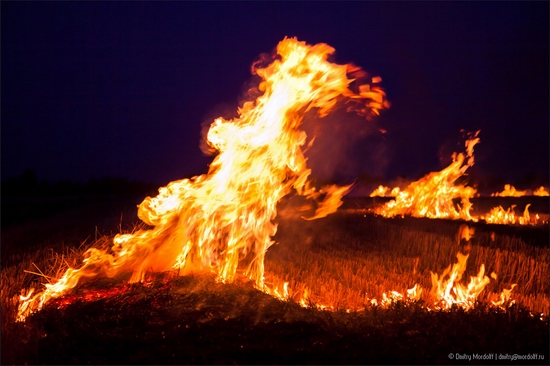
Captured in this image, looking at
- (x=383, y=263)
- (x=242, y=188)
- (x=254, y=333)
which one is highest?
(x=242, y=188)

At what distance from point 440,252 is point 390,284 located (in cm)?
338

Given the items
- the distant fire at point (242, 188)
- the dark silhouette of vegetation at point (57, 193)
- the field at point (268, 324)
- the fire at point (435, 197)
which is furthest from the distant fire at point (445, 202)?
the dark silhouette of vegetation at point (57, 193)

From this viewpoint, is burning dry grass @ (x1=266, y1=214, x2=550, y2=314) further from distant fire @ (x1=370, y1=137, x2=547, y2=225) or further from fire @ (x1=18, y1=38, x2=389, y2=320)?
distant fire @ (x1=370, y1=137, x2=547, y2=225)

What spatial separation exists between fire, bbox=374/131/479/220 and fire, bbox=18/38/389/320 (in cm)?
1158

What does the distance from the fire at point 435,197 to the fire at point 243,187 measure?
11581 millimetres

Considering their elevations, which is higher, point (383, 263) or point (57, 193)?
point (57, 193)

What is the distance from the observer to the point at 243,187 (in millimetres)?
6898

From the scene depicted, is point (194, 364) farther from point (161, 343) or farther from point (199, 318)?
point (199, 318)

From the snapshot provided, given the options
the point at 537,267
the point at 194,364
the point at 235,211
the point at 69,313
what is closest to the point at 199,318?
the point at 194,364

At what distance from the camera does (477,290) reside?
6.16m

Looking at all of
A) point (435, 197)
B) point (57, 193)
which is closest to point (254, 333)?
point (435, 197)

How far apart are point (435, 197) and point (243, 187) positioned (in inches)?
527

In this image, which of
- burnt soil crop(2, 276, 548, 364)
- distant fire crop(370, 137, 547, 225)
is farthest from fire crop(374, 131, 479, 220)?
burnt soil crop(2, 276, 548, 364)

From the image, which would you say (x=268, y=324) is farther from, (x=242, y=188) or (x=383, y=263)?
(x=383, y=263)
